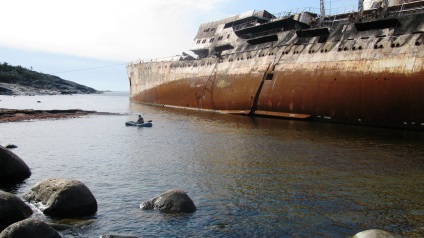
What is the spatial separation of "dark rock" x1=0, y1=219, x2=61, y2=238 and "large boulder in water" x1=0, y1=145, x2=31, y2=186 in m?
6.30

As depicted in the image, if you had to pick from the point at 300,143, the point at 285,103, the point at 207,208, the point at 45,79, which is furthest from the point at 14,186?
the point at 45,79

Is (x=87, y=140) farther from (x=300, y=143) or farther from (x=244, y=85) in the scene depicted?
(x=244, y=85)

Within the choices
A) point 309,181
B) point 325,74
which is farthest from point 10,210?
point 325,74

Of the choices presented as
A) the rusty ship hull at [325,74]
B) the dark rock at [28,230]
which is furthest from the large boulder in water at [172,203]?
the rusty ship hull at [325,74]

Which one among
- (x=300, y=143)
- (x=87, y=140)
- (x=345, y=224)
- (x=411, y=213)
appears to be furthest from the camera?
(x=87, y=140)

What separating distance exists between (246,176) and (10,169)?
845 centimetres

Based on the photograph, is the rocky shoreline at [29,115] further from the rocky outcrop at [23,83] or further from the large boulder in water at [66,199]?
→ the rocky outcrop at [23,83]

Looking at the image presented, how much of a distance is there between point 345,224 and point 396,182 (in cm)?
498

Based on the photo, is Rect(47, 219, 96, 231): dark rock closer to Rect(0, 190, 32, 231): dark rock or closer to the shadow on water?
Rect(0, 190, 32, 231): dark rock

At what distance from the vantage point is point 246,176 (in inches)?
562

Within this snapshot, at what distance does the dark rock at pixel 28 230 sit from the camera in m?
7.23

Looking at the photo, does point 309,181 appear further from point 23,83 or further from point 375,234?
point 23,83

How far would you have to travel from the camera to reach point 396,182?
13.2 m

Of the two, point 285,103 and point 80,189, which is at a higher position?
point 285,103
